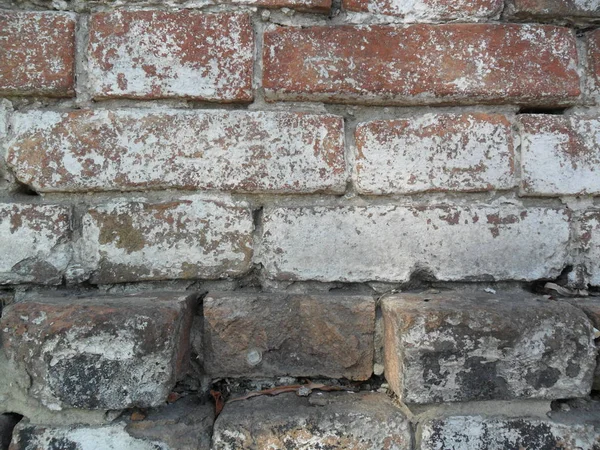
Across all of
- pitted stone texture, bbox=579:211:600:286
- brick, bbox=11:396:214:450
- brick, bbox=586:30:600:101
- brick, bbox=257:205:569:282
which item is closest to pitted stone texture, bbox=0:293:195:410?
brick, bbox=11:396:214:450

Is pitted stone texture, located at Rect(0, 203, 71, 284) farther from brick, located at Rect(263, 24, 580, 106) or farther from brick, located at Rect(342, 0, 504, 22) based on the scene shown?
brick, located at Rect(342, 0, 504, 22)

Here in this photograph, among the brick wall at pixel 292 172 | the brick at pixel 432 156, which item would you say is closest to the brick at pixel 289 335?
the brick wall at pixel 292 172

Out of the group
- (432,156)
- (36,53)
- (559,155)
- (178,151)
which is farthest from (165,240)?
(559,155)

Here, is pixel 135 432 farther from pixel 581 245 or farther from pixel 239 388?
pixel 581 245

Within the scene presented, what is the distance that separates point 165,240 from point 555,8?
0.89 m

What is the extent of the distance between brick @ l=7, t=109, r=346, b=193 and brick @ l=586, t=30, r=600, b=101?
52 centimetres

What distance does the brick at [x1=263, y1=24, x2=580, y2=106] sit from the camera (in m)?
1.00

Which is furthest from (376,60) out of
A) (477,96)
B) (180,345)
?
(180,345)

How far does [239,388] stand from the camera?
1.00 m

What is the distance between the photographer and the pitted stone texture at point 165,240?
3.22 feet

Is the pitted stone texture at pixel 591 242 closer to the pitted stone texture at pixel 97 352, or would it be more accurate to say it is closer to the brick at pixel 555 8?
the brick at pixel 555 8

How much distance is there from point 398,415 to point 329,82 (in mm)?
626

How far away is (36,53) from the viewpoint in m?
0.98

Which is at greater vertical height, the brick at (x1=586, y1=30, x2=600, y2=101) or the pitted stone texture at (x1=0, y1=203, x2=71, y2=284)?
the brick at (x1=586, y1=30, x2=600, y2=101)
